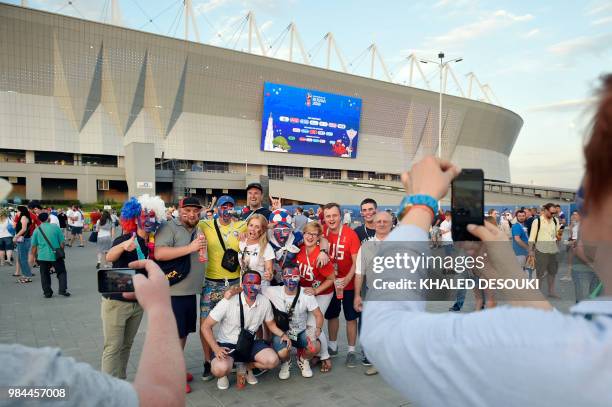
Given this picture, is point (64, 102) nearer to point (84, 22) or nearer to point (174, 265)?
point (84, 22)

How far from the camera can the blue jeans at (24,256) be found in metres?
10.2

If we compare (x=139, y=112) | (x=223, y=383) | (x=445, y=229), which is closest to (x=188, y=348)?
(x=223, y=383)

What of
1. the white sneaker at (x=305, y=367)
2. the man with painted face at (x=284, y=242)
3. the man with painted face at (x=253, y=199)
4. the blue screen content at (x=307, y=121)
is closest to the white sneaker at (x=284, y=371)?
the white sneaker at (x=305, y=367)

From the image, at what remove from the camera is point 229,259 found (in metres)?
4.79

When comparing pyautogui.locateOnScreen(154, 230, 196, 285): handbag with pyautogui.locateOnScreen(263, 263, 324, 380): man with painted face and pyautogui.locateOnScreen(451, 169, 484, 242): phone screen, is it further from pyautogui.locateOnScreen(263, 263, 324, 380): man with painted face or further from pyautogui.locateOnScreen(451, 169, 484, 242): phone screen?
pyautogui.locateOnScreen(451, 169, 484, 242): phone screen

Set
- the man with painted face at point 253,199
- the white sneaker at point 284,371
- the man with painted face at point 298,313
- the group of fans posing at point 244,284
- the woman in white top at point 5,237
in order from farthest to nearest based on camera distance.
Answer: the woman in white top at point 5,237, the man with painted face at point 253,199, the man with painted face at point 298,313, the white sneaker at point 284,371, the group of fans posing at point 244,284

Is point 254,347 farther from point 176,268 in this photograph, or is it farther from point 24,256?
point 24,256

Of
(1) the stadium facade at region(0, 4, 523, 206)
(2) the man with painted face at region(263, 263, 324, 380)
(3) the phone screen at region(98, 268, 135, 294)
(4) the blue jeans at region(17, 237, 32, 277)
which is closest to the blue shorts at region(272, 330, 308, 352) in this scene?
(2) the man with painted face at region(263, 263, 324, 380)

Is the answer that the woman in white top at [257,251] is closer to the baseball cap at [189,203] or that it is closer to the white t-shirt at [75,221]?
the baseball cap at [189,203]

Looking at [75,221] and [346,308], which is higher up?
[75,221]

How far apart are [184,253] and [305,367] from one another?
1.92m

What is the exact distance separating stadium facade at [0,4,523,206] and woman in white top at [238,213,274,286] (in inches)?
1359

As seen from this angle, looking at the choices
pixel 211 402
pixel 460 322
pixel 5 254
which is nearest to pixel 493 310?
pixel 460 322

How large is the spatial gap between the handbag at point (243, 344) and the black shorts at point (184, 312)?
62 cm
